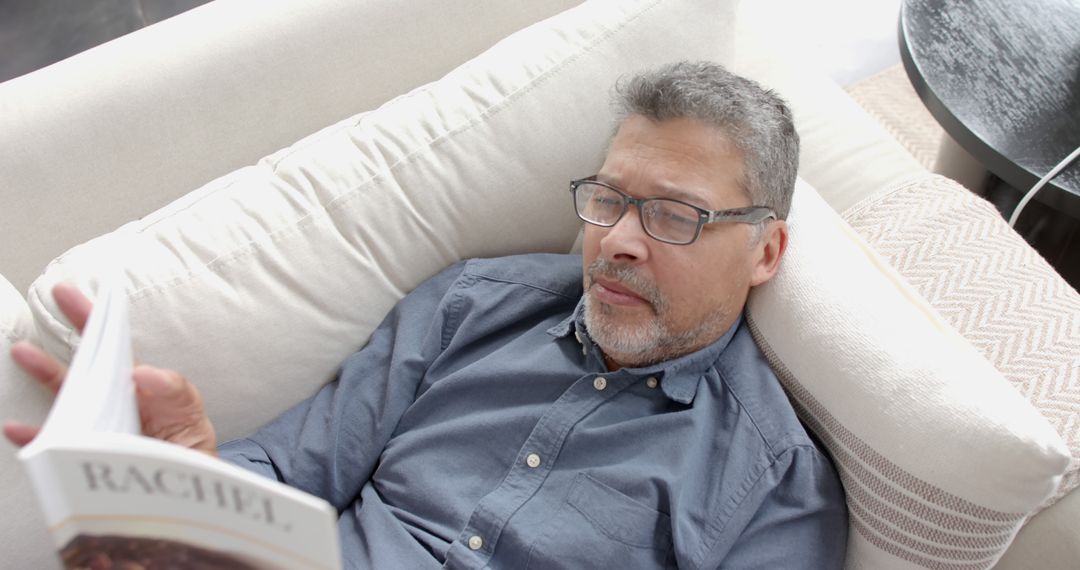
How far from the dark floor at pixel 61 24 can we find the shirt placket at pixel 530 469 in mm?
1926

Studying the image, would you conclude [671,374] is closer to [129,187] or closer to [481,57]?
[481,57]

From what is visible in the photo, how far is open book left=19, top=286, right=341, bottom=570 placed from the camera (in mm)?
705

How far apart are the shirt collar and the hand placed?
590 millimetres

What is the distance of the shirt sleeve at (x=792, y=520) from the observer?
49.0 inches

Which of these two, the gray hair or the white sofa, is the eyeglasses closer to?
the gray hair

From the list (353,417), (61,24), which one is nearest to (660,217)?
(353,417)

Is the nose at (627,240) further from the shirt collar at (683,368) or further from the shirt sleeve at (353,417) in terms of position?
the shirt sleeve at (353,417)

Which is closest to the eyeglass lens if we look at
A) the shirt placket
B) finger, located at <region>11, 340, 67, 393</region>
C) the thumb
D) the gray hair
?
the gray hair

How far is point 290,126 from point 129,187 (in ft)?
0.94

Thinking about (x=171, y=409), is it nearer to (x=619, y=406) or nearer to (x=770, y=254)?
(x=619, y=406)

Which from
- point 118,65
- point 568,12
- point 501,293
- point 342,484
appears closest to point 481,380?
point 501,293

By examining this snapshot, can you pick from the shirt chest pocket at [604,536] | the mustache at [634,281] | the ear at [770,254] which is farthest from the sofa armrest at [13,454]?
the ear at [770,254]

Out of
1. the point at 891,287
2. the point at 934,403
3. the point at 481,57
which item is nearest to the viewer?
the point at 934,403

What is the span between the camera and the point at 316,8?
1.63m
